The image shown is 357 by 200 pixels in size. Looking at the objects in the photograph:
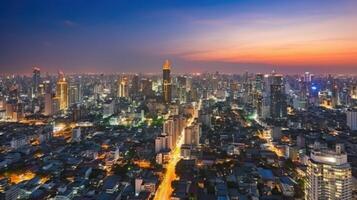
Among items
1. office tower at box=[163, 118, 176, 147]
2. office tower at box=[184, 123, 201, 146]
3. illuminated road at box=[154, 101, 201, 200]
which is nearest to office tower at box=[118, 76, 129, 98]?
office tower at box=[163, 118, 176, 147]

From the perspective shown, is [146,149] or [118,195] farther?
[146,149]

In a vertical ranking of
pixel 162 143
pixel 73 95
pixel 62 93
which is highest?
pixel 62 93

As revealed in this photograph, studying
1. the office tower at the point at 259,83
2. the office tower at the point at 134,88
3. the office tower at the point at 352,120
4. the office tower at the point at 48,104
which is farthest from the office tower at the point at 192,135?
the office tower at the point at 134,88

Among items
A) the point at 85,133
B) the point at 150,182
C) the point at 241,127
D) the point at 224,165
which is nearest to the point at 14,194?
the point at 150,182

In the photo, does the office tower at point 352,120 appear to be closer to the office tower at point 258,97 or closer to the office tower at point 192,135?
the office tower at point 258,97

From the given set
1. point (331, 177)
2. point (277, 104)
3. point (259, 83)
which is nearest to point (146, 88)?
point (259, 83)

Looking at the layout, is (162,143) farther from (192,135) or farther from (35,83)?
(35,83)

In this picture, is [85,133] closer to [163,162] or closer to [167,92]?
[163,162]

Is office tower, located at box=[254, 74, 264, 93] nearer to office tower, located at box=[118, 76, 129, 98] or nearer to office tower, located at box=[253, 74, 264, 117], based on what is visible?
office tower, located at box=[253, 74, 264, 117]
